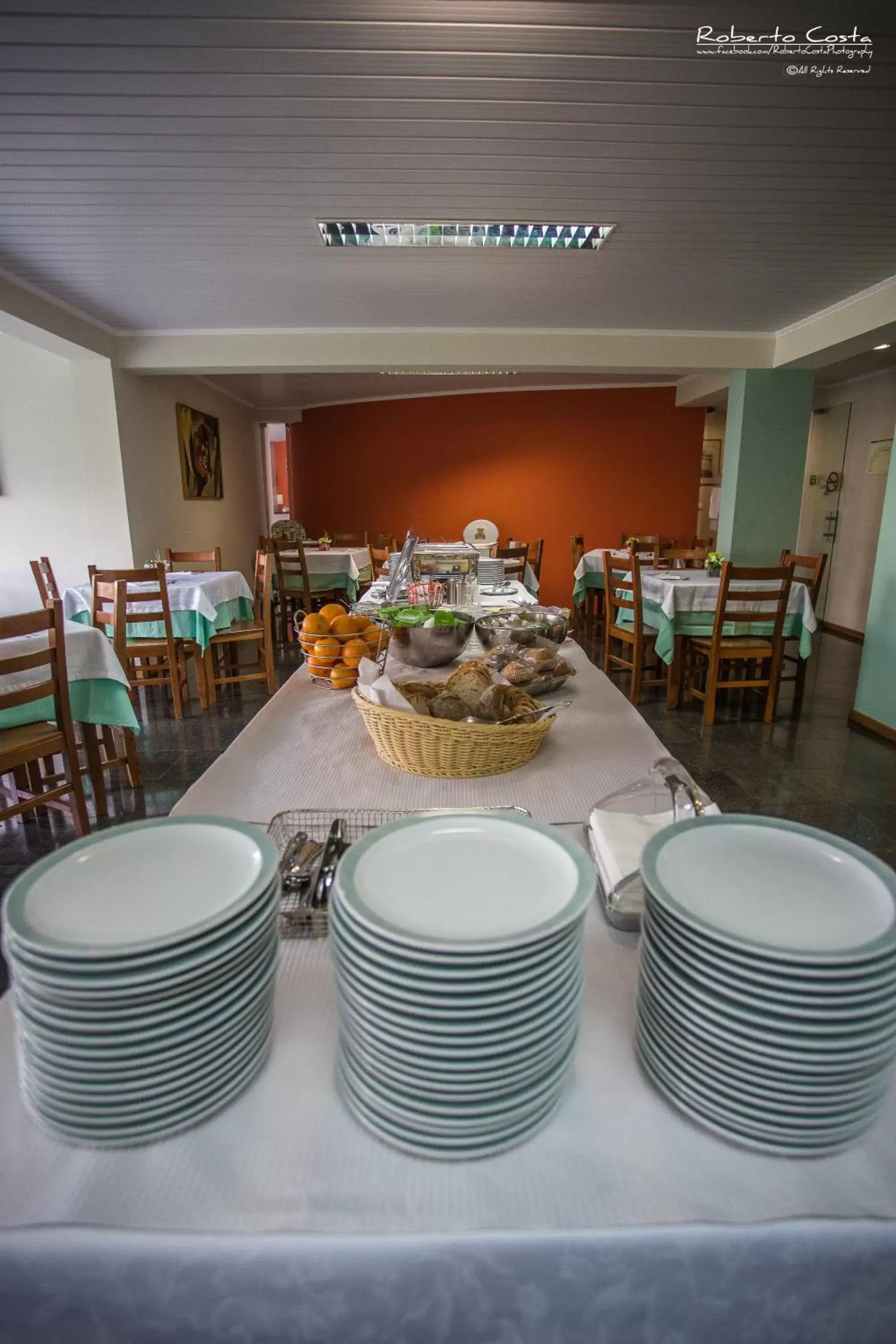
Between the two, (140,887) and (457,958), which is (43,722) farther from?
(457,958)

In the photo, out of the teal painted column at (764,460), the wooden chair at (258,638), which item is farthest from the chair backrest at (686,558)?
the wooden chair at (258,638)

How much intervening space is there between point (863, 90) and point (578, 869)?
285cm

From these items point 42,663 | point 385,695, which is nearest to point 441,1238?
point 385,695

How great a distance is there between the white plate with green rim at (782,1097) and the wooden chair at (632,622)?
137 inches

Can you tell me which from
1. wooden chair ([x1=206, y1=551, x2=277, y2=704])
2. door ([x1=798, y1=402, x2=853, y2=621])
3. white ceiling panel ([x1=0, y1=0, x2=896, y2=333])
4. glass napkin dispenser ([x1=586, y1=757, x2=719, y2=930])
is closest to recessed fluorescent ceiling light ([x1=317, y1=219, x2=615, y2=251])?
white ceiling panel ([x1=0, y1=0, x2=896, y2=333])

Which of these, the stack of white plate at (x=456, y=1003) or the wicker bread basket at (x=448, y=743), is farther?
the wicker bread basket at (x=448, y=743)

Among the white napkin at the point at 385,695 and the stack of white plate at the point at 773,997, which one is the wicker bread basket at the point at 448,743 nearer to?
the white napkin at the point at 385,695

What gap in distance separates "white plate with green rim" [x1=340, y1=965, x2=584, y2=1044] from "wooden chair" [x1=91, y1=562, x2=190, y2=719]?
2.81m

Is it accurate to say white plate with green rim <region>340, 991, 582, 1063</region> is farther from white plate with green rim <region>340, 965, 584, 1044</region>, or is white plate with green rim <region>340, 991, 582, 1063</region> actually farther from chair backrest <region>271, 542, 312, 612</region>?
chair backrest <region>271, 542, 312, 612</region>

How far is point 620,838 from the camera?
0.79m

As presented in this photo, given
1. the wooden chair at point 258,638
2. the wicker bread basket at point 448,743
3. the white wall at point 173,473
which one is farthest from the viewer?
the white wall at point 173,473

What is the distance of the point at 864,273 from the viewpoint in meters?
3.71

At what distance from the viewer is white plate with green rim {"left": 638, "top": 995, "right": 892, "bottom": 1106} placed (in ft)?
1.45

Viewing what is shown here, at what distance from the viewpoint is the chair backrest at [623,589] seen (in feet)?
12.4
